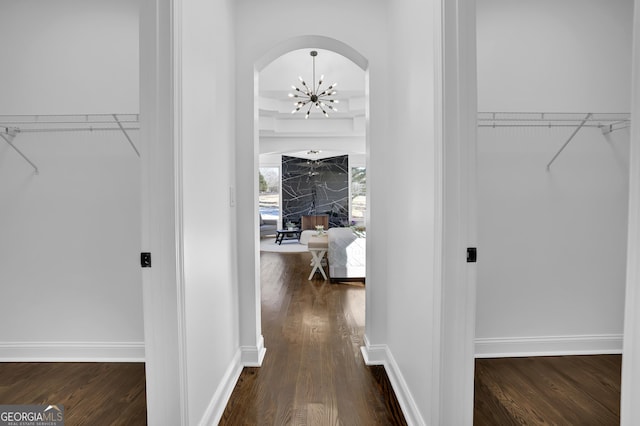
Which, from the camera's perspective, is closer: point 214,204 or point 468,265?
point 468,265

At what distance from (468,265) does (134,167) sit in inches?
92.7

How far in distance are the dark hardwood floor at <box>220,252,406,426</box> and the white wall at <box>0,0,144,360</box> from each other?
1061 mm

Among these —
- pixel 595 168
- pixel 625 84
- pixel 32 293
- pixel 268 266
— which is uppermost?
pixel 625 84

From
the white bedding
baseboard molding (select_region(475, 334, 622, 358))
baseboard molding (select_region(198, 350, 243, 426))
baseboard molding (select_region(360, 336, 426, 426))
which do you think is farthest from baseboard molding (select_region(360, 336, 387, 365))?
the white bedding

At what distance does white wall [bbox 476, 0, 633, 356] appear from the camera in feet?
8.22

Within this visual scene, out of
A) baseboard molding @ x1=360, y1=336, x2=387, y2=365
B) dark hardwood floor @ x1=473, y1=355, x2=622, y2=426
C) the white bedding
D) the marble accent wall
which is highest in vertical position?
the marble accent wall

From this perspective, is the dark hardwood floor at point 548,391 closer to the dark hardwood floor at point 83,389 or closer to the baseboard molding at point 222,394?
the baseboard molding at point 222,394

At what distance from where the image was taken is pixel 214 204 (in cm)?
191

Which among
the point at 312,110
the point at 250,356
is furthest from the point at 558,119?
the point at 312,110

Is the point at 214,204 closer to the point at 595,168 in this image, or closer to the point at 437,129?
the point at 437,129

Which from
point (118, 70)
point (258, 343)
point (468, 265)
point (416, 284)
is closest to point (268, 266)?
point (258, 343)

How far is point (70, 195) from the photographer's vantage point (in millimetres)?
2492

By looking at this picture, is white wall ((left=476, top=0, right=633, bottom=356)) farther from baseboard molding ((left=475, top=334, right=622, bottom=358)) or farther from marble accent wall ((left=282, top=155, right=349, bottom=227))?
marble accent wall ((left=282, top=155, right=349, bottom=227))

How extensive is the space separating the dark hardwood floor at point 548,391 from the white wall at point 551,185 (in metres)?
A: 0.16
